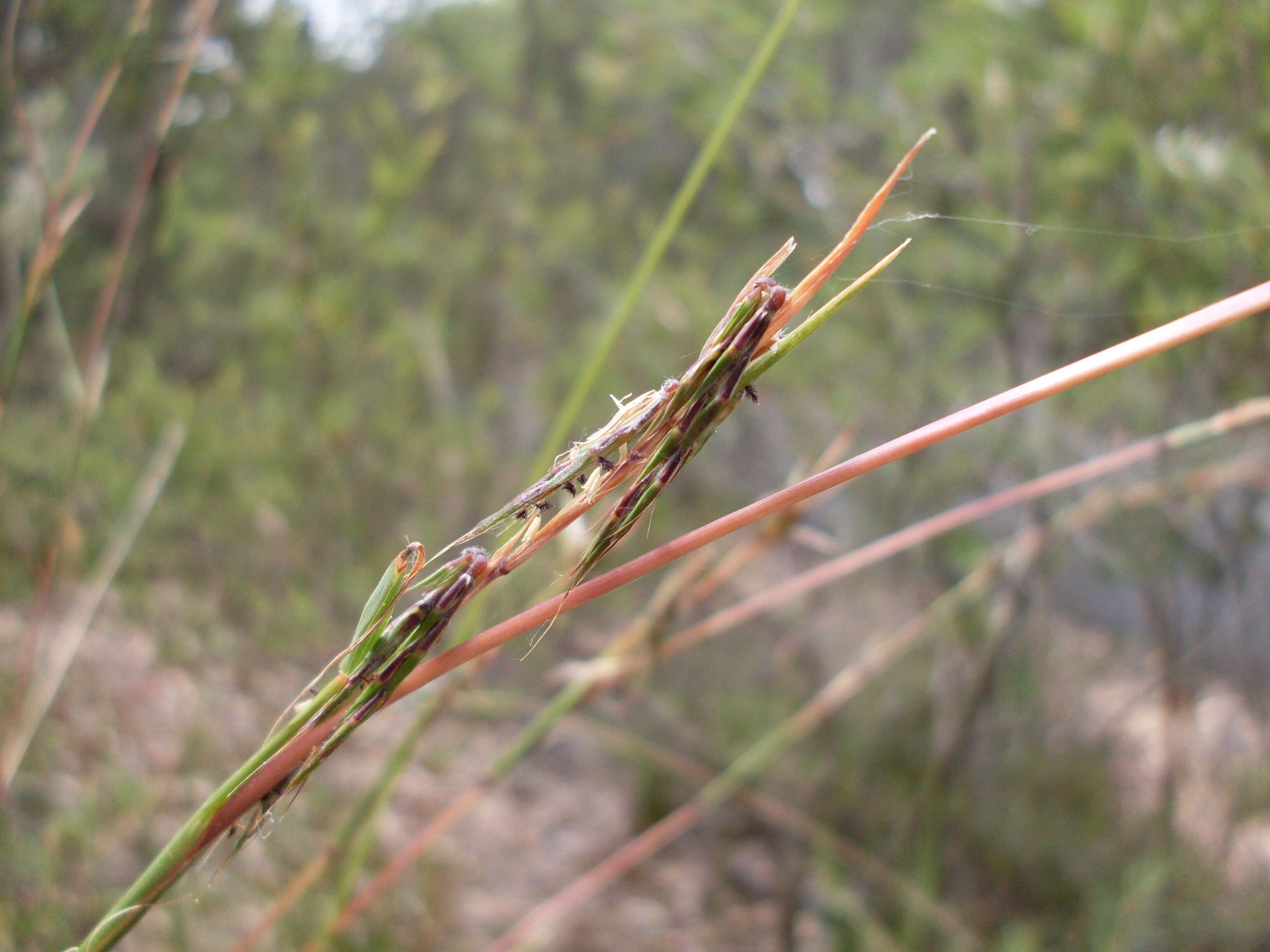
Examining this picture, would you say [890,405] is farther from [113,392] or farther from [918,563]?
[113,392]

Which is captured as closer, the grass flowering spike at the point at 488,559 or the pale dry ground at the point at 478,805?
the grass flowering spike at the point at 488,559

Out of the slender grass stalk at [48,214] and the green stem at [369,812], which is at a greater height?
the slender grass stalk at [48,214]

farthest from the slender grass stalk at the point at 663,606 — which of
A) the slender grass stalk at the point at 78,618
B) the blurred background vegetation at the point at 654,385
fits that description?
the slender grass stalk at the point at 78,618

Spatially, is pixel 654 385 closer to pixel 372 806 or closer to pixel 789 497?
pixel 372 806

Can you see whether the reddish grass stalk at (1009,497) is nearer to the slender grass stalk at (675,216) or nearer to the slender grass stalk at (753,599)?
the slender grass stalk at (753,599)

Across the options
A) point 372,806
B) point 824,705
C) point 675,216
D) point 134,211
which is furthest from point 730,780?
point 134,211

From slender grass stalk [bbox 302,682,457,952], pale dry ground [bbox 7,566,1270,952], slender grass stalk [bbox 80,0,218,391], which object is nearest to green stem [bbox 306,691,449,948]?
slender grass stalk [bbox 302,682,457,952]

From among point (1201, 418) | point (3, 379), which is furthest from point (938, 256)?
point (3, 379)
